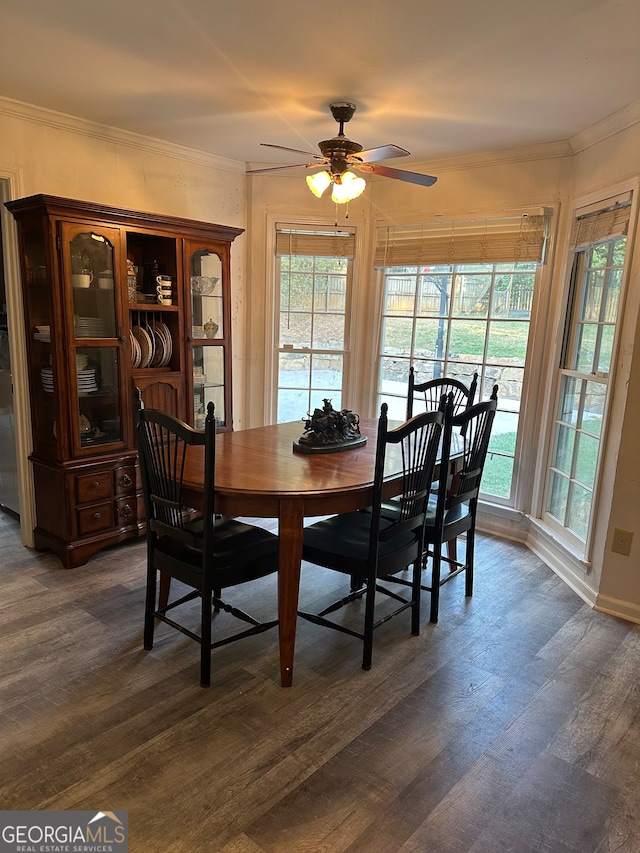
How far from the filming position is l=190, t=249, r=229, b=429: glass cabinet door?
3838 mm

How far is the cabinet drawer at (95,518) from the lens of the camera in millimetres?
3295

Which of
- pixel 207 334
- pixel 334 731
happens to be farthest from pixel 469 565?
pixel 207 334

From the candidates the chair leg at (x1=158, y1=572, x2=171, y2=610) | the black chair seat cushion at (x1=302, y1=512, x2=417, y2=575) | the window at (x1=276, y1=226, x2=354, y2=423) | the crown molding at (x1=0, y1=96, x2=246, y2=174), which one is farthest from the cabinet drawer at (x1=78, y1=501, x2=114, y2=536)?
the crown molding at (x1=0, y1=96, x2=246, y2=174)

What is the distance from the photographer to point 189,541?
223 centimetres

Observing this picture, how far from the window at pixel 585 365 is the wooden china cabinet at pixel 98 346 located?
2.28 m

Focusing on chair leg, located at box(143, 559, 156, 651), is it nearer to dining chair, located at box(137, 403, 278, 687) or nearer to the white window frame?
dining chair, located at box(137, 403, 278, 687)

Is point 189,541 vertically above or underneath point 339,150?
underneath

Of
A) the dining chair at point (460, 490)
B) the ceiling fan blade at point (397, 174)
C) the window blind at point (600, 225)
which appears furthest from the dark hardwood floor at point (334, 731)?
the ceiling fan blade at point (397, 174)

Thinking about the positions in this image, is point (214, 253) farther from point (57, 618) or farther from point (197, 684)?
point (197, 684)

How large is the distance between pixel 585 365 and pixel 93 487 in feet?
9.65

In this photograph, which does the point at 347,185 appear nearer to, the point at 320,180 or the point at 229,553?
the point at 320,180

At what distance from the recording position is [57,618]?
8.98 feet

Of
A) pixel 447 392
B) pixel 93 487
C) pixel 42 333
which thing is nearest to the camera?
pixel 42 333

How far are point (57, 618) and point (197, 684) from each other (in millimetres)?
886
